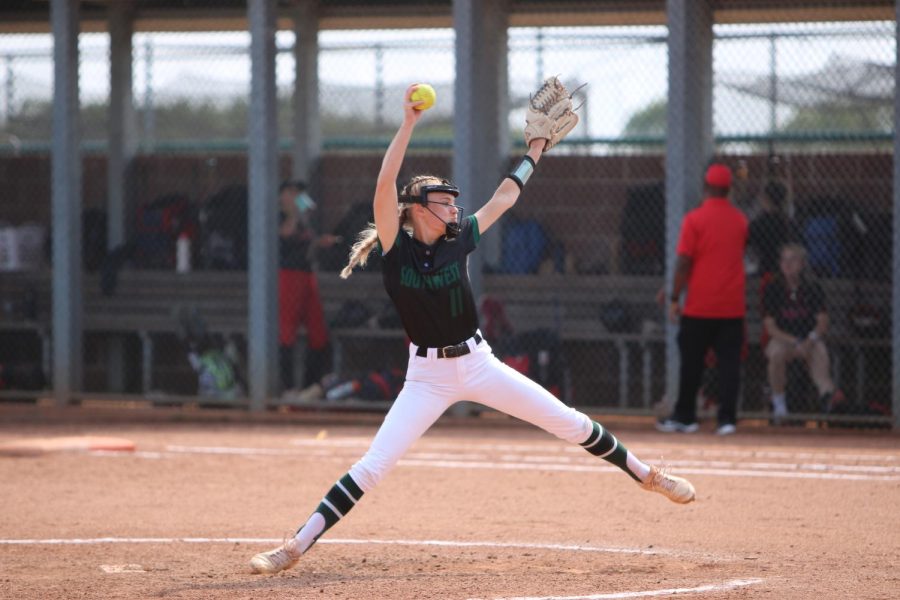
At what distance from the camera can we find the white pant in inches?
229

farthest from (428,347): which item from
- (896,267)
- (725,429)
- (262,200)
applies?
(262,200)

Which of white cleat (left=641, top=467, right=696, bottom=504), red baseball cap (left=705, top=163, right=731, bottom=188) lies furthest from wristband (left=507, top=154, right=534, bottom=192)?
red baseball cap (left=705, top=163, right=731, bottom=188)

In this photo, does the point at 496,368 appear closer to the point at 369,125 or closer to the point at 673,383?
the point at 673,383

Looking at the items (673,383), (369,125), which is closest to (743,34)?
(673,383)

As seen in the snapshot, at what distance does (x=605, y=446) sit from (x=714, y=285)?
4.75 metres

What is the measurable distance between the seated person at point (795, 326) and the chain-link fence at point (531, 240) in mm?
29

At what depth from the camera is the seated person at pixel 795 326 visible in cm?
1117

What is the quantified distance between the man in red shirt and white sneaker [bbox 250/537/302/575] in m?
5.61

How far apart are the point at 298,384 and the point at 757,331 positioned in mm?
4213

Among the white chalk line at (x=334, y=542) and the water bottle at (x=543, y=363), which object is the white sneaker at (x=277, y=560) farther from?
the water bottle at (x=543, y=363)

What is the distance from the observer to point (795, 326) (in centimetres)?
1126

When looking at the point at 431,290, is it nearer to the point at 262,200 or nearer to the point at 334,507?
the point at 334,507

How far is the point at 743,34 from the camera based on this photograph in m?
11.8

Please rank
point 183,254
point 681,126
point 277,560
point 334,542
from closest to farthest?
point 277,560, point 334,542, point 681,126, point 183,254
